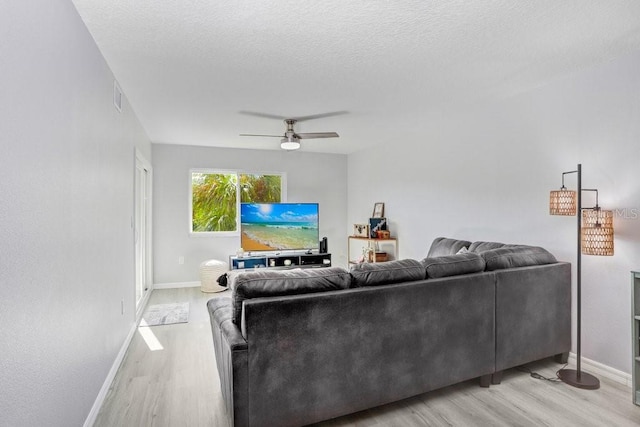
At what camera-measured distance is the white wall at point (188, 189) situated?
19.1 ft

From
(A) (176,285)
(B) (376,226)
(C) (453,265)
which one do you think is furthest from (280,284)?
(A) (176,285)

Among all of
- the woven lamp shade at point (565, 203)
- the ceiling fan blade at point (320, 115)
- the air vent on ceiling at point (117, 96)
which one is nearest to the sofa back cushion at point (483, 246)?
the woven lamp shade at point (565, 203)

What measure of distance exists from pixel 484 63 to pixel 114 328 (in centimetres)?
363

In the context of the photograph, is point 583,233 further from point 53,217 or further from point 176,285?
point 176,285

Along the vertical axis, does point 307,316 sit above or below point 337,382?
above

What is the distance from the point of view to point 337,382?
6.56 ft

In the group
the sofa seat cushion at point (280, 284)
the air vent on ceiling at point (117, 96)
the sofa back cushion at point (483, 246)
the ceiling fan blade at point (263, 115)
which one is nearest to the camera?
the sofa seat cushion at point (280, 284)

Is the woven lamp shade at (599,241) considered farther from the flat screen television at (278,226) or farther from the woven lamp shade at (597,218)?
the flat screen television at (278,226)

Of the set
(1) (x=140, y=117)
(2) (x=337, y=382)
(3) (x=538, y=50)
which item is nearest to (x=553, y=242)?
(3) (x=538, y=50)

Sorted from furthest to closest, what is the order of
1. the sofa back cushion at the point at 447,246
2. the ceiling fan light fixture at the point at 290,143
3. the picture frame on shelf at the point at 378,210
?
the picture frame on shelf at the point at 378,210 → the ceiling fan light fixture at the point at 290,143 → the sofa back cushion at the point at 447,246

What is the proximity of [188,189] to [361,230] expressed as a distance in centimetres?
A: 308

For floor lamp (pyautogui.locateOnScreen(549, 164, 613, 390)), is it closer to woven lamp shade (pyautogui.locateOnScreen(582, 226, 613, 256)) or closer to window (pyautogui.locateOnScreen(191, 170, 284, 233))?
woven lamp shade (pyautogui.locateOnScreen(582, 226, 613, 256))

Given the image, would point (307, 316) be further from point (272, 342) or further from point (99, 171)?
point (99, 171)

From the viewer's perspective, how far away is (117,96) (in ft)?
9.81
